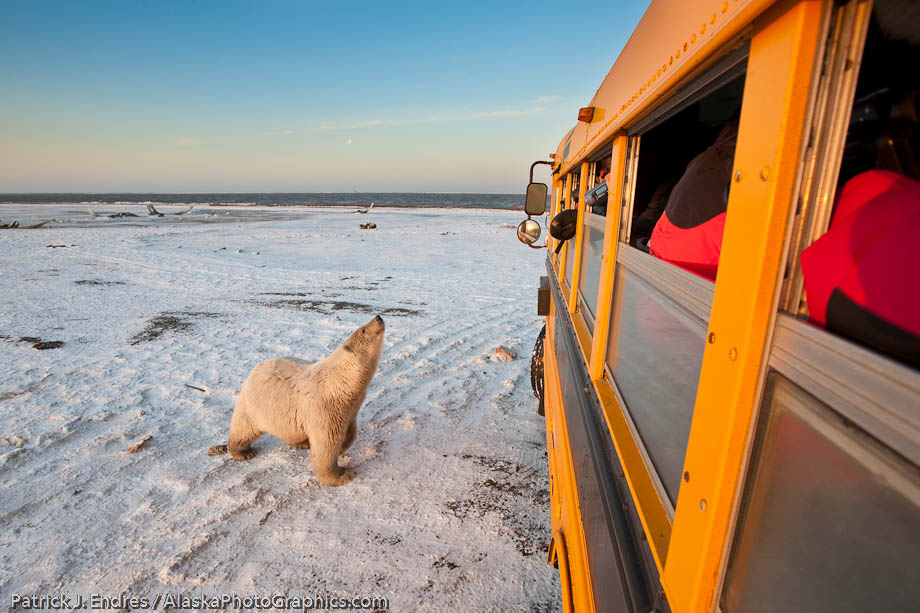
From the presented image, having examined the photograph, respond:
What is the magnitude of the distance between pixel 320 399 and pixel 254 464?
964mm

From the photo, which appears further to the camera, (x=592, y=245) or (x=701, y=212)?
(x=592, y=245)

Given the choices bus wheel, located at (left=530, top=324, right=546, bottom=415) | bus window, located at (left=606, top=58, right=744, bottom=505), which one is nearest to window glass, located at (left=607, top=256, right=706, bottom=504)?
bus window, located at (left=606, top=58, right=744, bottom=505)

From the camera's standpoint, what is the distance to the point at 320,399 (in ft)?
10.6

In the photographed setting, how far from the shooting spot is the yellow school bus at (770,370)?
56 cm

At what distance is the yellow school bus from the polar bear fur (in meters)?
2.21

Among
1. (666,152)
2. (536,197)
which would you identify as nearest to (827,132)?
(666,152)

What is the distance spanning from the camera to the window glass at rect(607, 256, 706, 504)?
115 centimetres

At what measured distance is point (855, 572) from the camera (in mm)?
608

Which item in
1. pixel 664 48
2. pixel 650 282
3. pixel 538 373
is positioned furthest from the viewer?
pixel 538 373

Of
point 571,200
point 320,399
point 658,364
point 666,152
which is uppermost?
point 666,152

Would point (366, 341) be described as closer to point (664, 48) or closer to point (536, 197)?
point (536, 197)

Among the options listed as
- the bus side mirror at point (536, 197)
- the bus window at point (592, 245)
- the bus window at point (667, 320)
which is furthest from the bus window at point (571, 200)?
the bus window at point (667, 320)

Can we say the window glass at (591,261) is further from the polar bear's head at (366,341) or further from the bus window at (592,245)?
the polar bear's head at (366,341)

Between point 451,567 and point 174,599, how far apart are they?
155 centimetres
